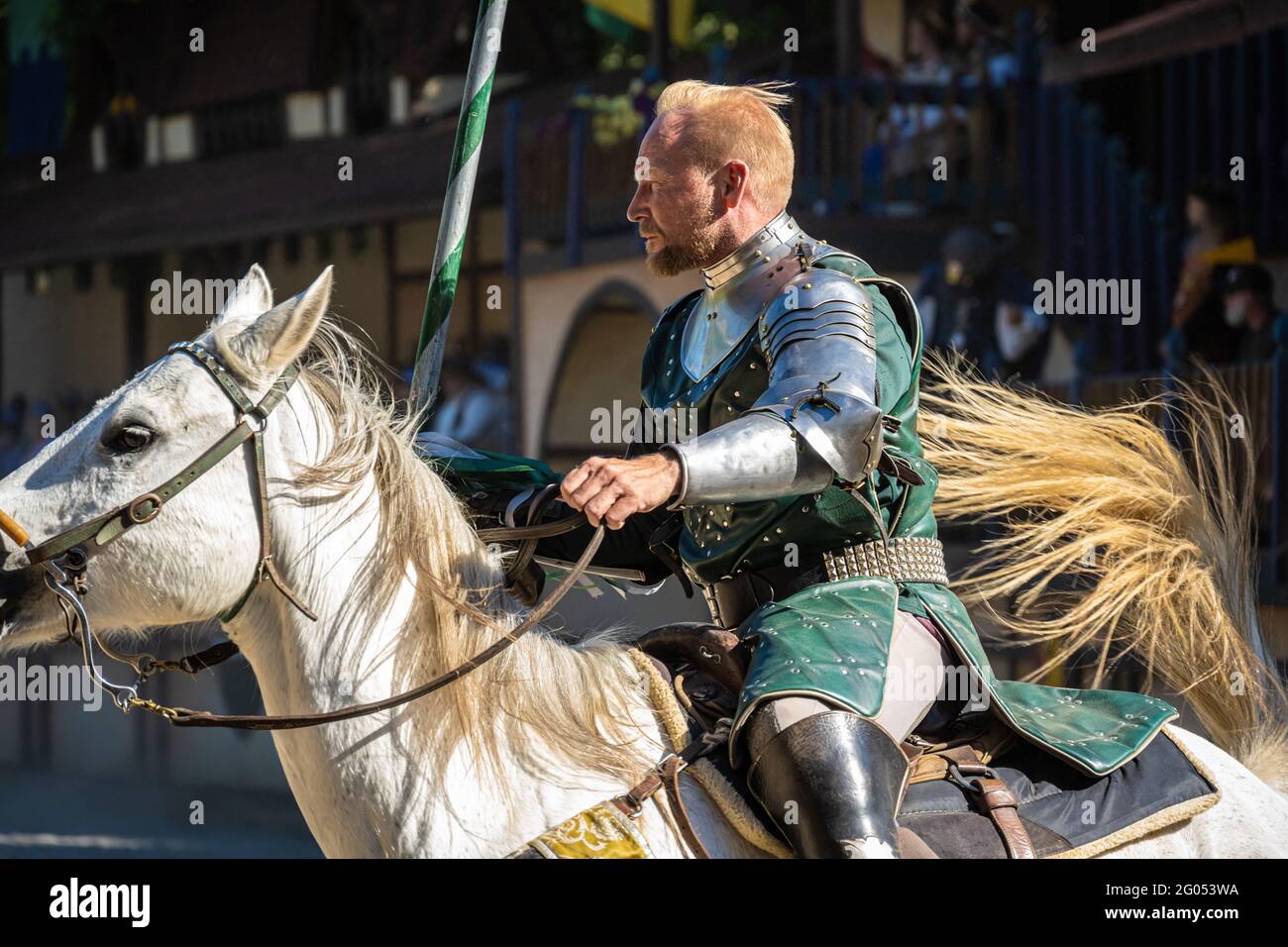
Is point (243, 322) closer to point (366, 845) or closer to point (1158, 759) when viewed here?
point (366, 845)

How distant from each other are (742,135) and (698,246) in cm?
20

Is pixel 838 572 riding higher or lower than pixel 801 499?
lower

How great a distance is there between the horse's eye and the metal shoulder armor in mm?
877

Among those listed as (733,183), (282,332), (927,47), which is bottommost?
(282,332)

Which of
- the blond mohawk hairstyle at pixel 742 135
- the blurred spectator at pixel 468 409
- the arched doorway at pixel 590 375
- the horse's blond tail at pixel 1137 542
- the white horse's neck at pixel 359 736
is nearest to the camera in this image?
the white horse's neck at pixel 359 736

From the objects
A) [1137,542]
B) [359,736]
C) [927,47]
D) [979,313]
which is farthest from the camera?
[927,47]

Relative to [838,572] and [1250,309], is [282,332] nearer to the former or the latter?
[838,572]

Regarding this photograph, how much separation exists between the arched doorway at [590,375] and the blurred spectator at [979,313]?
3.54 metres

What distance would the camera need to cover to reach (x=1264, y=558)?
6.20 m

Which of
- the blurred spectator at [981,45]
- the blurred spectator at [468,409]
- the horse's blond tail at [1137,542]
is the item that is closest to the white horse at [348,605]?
the horse's blond tail at [1137,542]

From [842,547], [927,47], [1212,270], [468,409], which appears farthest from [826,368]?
[468,409]

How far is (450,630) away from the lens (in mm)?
2363

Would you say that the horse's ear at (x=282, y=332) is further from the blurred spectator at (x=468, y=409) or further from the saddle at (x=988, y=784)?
the blurred spectator at (x=468, y=409)

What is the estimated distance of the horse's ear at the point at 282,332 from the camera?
2213 millimetres
